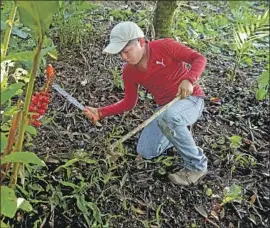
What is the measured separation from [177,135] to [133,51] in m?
0.51

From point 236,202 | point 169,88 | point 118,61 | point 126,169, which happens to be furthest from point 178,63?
point 118,61

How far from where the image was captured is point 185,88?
246cm

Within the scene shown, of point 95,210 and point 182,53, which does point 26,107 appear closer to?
point 95,210

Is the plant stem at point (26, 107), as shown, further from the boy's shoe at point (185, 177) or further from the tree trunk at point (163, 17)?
the tree trunk at point (163, 17)

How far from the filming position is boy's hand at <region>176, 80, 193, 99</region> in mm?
2461

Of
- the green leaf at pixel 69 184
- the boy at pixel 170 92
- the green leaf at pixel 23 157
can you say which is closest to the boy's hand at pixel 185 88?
the boy at pixel 170 92

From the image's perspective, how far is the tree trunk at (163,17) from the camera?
348 centimetres

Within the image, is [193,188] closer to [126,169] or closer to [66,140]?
[126,169]

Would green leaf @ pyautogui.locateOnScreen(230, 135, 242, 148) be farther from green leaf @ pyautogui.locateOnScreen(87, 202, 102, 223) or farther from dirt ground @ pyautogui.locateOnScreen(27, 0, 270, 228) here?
green leaf @ pyautogui.locateOnScreen(87, 202, 102, 223)

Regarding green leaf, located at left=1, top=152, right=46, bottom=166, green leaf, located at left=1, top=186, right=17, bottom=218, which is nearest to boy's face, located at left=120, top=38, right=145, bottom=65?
green leaf, located at left=1, top=152, right=46, bottom=166

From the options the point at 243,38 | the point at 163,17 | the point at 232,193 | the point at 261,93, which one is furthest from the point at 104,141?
the point at 243,38

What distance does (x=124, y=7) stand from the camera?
14.8 ft

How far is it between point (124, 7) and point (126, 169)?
7.38 feet

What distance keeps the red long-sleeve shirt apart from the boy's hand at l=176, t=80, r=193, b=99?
0.06 meters
